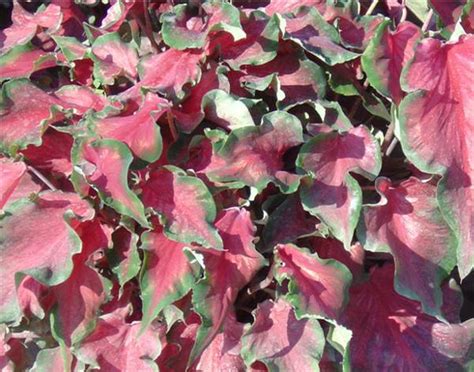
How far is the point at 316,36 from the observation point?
1.61 metres

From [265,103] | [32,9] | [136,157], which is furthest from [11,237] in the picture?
[32,9]

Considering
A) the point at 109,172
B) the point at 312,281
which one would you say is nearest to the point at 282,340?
the point at 312,281

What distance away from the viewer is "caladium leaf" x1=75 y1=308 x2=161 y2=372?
150cm

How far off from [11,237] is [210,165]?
1.41 feet

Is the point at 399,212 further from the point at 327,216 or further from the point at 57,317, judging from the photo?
the point at 57,317

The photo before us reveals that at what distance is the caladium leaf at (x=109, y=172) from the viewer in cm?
130

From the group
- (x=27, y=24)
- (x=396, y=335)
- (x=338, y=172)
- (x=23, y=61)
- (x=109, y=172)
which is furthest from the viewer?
(x=27, y=24)

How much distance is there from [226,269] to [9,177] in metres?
0.54

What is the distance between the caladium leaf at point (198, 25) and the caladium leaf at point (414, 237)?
48 cm

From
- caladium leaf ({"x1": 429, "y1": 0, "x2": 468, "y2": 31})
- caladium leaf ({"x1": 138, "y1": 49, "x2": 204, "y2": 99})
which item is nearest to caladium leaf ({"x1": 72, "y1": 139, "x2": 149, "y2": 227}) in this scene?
caladium leaf ({"x1": 138, "y1": 49, "x2": 204, "y2": 99})

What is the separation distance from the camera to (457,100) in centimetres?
143

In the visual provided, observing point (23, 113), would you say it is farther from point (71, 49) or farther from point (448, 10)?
point (448, 10)

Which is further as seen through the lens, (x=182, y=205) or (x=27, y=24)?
(x=27, y=24)

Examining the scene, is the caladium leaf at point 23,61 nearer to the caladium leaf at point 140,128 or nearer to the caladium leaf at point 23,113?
the caladium leaf at point 23,113
